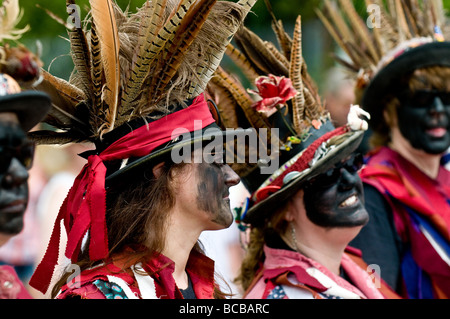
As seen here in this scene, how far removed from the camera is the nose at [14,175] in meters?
1.62

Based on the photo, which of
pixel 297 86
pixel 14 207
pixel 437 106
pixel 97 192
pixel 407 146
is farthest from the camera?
pixel 407 146

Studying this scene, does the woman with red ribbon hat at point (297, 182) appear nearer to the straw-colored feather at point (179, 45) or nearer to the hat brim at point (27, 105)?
the straw-colored feather at point (179, 45)

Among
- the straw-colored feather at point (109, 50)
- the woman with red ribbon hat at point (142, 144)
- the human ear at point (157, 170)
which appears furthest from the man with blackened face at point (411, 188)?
the straw-colored feather at point (109, 50)

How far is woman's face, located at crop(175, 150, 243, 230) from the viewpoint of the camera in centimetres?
236

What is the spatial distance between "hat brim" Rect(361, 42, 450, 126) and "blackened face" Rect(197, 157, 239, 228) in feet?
6.82

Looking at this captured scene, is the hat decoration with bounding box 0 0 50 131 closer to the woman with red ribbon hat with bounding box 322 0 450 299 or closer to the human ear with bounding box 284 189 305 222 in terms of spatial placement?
the human ear with bounding box 284 189 305 222

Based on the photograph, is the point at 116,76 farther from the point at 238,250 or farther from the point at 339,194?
the point at 238,250

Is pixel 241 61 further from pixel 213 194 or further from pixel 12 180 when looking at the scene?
pixel 12 180

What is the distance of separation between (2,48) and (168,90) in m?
0.76

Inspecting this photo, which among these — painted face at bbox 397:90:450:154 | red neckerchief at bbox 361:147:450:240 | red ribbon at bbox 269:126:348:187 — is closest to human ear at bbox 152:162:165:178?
red ribbon at bbox 269:126:348:187

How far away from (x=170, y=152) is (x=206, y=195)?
232mm

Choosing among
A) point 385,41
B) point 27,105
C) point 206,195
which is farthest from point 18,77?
point 385,41

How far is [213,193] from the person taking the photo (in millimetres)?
2371

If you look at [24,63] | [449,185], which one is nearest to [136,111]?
[24,63]
